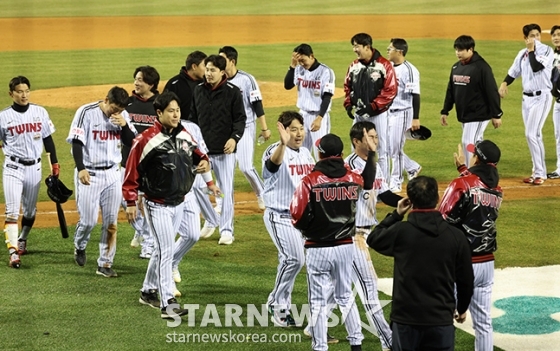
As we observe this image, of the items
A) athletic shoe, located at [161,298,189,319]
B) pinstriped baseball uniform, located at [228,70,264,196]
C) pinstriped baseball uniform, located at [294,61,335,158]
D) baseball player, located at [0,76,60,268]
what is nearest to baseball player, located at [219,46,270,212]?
pinstriped baseball uniform, located at [228,70,264,196]

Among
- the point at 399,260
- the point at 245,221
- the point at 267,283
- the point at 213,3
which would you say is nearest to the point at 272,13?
the point at 213,3

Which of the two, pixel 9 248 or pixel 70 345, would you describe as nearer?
pixel 70 345

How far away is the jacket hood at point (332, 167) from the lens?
615 centimetres

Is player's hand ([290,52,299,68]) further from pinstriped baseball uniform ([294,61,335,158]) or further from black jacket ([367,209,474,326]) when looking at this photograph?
black jacket ([367,209,474,326])

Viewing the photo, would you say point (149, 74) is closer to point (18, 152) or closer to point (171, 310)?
point (18, 152)

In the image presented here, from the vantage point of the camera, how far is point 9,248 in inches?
348

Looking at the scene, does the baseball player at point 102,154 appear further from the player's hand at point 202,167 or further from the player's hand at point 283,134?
the player's hand at point 283,134

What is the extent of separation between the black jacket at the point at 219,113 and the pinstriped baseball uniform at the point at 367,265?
9.36ft

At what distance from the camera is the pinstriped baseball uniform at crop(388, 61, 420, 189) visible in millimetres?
11797

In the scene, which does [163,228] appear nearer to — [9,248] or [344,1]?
[9,248]

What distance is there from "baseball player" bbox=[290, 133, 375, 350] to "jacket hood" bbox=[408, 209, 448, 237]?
0.80 meters

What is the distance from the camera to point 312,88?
11.5m

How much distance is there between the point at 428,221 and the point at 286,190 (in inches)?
72.6

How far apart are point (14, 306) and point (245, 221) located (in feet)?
11.7
